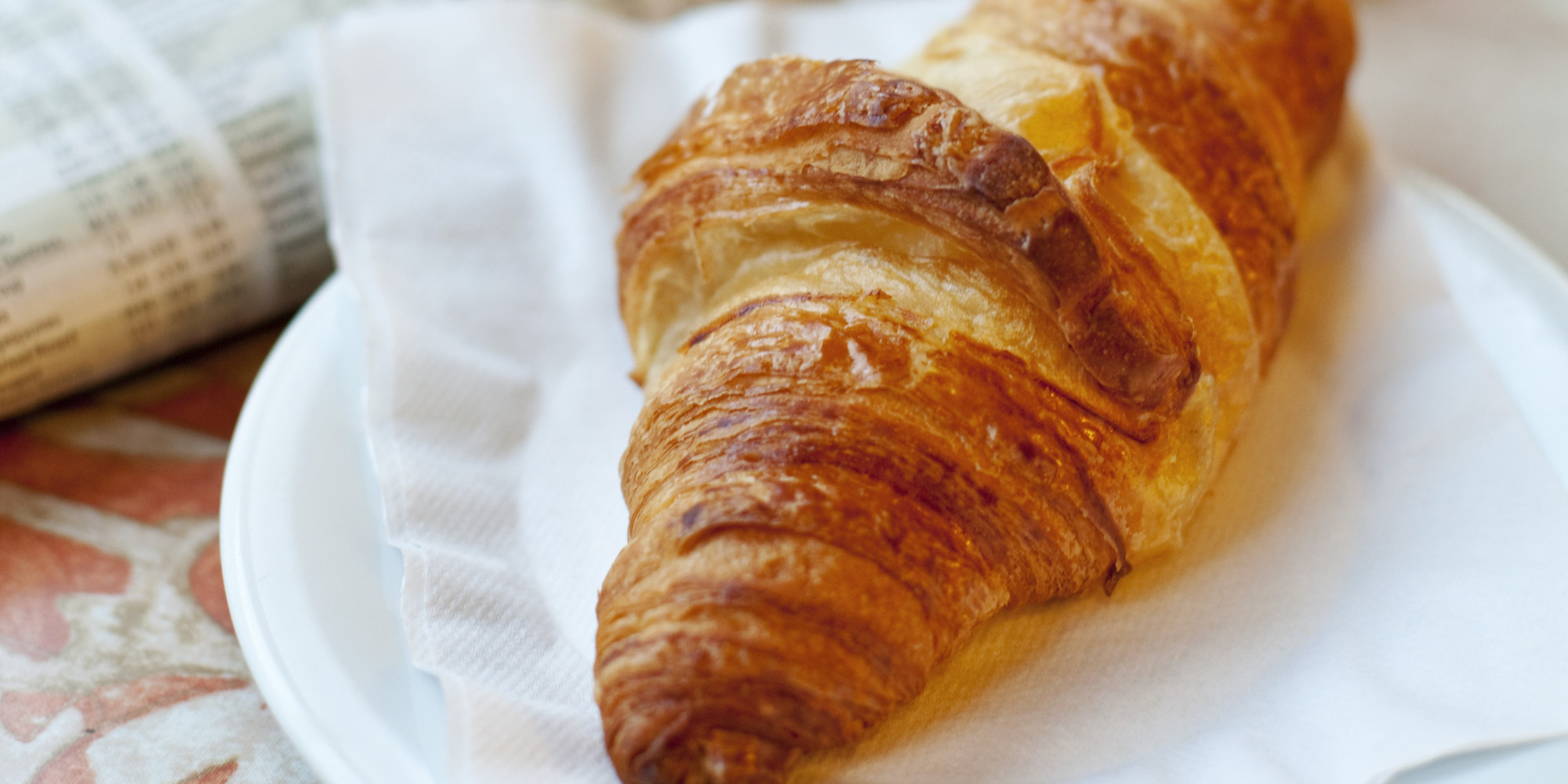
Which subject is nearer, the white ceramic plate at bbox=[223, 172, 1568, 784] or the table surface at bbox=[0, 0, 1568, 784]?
the white ceramic plate at bbox=[223, 172, 1568, 784]

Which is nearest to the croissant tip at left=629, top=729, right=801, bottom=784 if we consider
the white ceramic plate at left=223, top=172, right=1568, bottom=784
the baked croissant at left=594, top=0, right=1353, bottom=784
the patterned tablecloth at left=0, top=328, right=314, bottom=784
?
the baked croissant at left=594, top=0, right=1353, bottom=784

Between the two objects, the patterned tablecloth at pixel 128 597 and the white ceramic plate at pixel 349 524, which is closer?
the white ceramic plate at pixel 349 524

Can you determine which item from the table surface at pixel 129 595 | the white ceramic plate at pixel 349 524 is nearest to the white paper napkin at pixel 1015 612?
the white ceramic plate at pixel 349 524

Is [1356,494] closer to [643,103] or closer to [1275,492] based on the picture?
[1275,492]

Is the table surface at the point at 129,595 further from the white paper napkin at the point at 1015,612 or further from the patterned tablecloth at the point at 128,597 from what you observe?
the white paper napkin at the point at 1015,612

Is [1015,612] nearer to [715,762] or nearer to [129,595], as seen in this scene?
[715,762]

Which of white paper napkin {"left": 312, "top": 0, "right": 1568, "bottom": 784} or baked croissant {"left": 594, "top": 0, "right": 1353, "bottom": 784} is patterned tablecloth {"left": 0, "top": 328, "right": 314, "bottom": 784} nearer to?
white paper napkin {"left": 312, "top": 0, "right": 1568, "bottom": 784}
